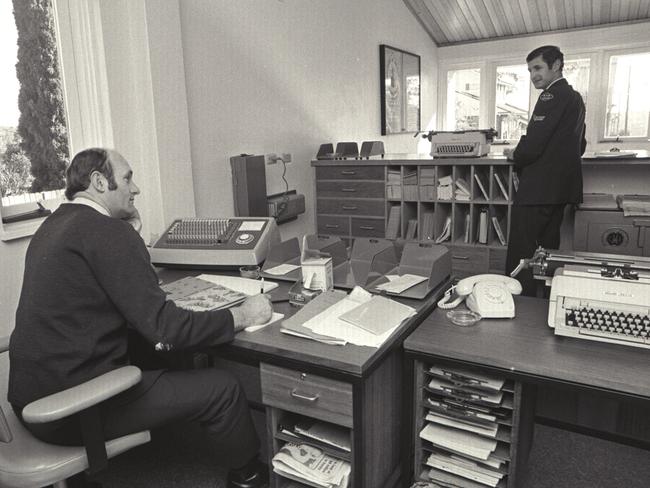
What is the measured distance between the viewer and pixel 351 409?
1.43 m

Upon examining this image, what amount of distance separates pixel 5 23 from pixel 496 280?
2294 mm

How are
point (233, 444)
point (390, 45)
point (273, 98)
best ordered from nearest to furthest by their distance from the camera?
1. point (233, 444)
2. point (273, 98)
3. point (390, 45)

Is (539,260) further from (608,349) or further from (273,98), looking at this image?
(273,98)

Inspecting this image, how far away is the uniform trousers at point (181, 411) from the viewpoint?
1439 mm

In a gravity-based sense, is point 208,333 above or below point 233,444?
above

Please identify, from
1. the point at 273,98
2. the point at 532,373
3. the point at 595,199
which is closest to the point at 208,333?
the point at 532,373

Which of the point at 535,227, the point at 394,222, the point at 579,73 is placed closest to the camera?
the point at 535,227

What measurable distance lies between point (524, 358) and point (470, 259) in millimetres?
2476

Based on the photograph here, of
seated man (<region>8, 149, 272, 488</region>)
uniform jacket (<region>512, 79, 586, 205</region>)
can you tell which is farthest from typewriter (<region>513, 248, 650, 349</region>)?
uniform jacket (<region>512, 79, 586, 205</region>)

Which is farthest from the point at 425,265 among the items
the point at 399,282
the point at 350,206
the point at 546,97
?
the point at 350,206

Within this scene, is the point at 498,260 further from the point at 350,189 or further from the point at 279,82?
the point at 279,82

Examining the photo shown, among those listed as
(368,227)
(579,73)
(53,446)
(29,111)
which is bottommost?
(53,446)

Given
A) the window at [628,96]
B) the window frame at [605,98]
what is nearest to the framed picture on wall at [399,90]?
the window frame at [605,98]

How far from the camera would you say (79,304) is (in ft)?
4.66
